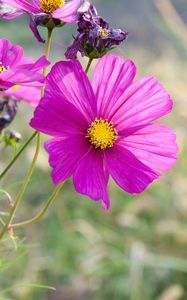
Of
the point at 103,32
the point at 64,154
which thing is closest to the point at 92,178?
the point at 64,154

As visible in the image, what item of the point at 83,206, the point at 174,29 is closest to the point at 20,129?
the point at 83,206

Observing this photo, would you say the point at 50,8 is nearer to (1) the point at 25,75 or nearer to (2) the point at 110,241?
(1) the point at 25,75

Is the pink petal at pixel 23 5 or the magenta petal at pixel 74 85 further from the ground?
the pink petal at pixel 23 5

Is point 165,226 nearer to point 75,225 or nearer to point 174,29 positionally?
point 75,225

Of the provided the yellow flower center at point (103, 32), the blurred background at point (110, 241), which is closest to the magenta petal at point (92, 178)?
the yellow flower center at point (103, 32)

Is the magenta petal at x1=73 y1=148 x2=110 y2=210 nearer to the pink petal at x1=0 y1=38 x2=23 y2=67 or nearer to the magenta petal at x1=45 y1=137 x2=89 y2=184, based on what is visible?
the magenta petal at x1=45 y1=137 x2=89 y2=184

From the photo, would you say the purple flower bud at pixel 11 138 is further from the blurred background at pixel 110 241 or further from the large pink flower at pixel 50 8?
the blurred background at pixel 110 241
